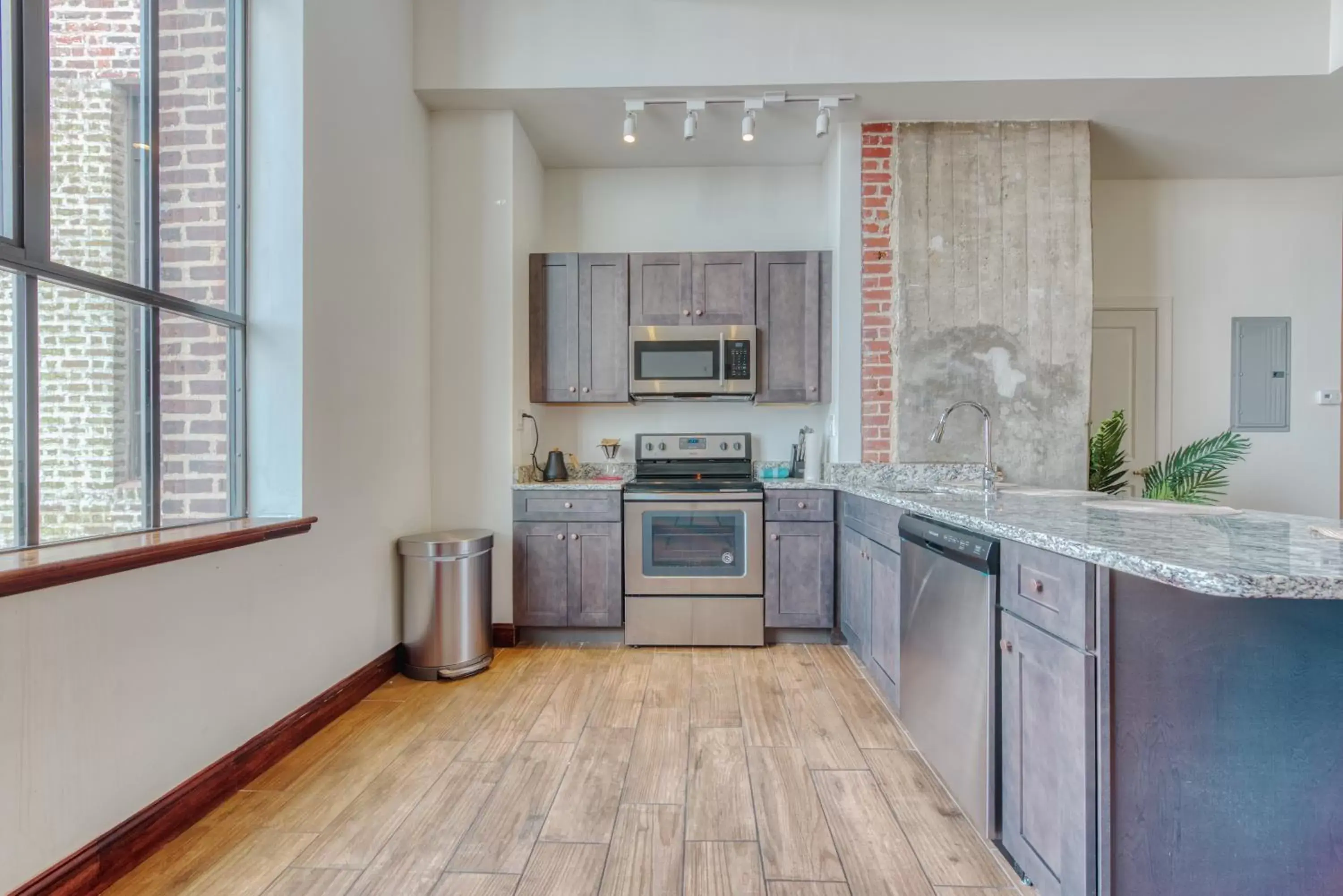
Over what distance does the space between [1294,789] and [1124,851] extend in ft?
1.07

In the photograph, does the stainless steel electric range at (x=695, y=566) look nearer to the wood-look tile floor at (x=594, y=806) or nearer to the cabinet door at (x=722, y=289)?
the wood-look tile floor at (x=594, y=806)

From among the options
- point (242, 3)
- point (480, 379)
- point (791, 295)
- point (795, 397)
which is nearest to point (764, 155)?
point (791, 295)

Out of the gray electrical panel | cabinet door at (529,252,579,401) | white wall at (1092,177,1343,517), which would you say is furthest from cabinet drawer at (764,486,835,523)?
the gray electrical panel

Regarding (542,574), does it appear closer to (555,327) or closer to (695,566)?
(695,566)

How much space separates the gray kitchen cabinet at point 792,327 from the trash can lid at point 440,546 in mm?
1711

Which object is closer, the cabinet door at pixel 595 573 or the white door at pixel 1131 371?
the cabinet door at pixel 595 573

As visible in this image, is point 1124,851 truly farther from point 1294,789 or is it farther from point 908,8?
point 908,8

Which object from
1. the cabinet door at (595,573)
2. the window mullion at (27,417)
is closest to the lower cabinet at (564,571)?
the cabinet door at (595,573)

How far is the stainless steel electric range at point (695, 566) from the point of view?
311 centimetres

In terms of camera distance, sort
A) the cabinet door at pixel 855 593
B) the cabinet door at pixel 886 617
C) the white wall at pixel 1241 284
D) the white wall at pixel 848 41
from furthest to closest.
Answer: the white wall at pixel 1241 284 → the white wall at pixel 848 41 → the cabinet door at pixel 855 593 → the cabinet door at pixel 886 617

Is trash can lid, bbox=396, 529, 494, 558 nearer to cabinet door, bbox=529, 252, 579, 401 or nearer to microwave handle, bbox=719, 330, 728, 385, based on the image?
cabinet door, bbox=529, 252, 579, 401

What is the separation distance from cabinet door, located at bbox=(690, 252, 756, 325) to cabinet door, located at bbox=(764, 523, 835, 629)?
1.18m

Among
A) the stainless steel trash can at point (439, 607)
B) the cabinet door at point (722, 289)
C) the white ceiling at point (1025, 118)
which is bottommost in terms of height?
the stainless steel trash can at point (439, 607)

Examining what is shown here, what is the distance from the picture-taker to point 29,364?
140 centimetres
